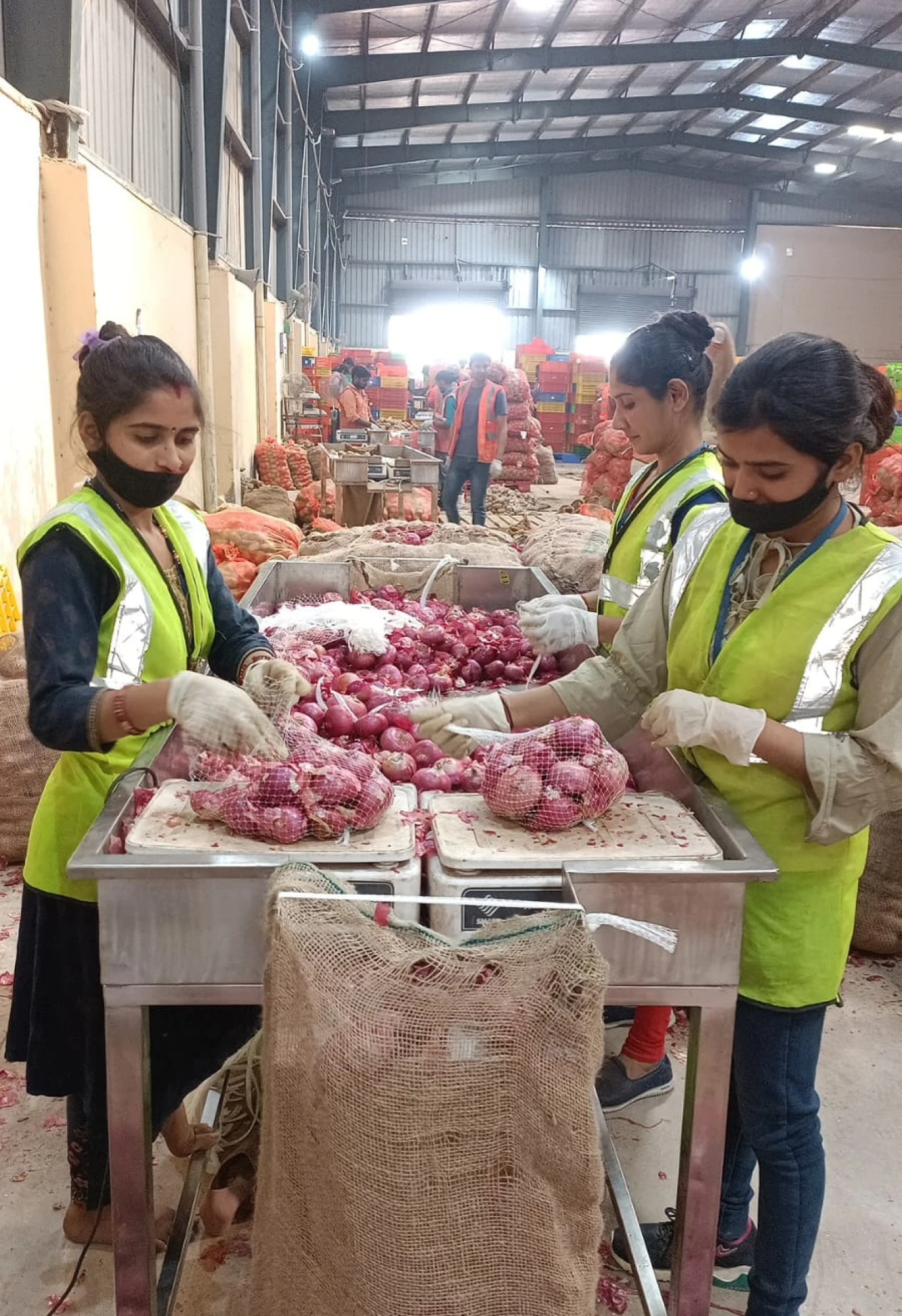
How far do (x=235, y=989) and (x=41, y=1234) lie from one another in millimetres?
1318

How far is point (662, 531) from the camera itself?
276 centimetres

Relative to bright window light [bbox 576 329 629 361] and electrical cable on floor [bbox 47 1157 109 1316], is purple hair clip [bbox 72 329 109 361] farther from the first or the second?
bright window light [bbox 576 329 629 361]

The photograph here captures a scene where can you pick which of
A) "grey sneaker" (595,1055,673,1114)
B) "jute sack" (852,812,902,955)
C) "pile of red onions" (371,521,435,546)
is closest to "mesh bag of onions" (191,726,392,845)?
"grey sneaker" (595,1055,673,1114)

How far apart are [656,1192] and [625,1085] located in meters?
0.31

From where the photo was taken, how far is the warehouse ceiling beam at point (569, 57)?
17.2 m

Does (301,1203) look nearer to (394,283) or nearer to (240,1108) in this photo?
(240,1108)

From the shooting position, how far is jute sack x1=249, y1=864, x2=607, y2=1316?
1.33m

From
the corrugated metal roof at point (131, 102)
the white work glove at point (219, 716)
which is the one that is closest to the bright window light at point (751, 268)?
the corrugated metal roof at point (131, 102)

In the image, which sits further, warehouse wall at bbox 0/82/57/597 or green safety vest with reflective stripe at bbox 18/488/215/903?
warehouse wall at bbox 0/82/57/597

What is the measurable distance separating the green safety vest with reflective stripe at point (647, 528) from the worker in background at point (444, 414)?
8076mm

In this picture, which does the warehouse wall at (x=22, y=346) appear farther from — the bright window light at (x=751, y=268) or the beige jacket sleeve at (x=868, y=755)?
the bright window light at (x=751, y=268)

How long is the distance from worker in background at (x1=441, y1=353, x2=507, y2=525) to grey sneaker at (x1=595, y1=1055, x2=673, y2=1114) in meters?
8.71

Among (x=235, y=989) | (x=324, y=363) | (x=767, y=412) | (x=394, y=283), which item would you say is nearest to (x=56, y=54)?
(x=767, y=412)

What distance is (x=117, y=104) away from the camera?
7.17 meters
